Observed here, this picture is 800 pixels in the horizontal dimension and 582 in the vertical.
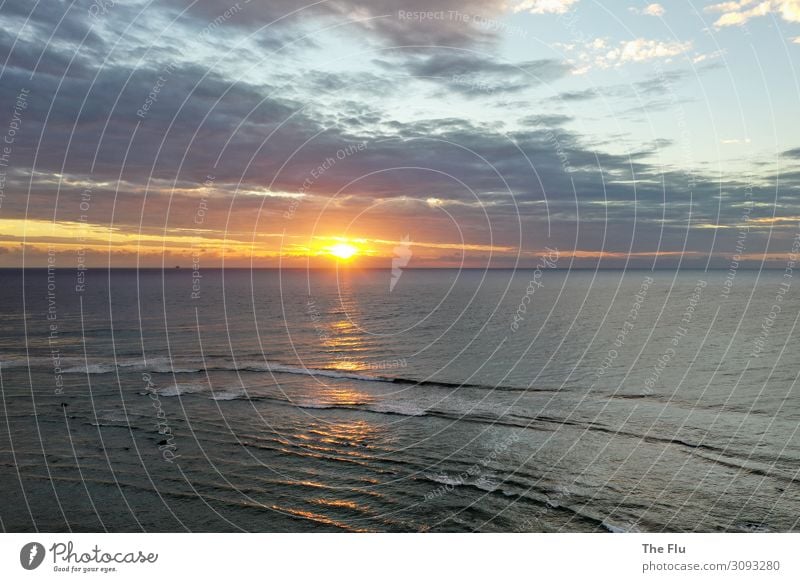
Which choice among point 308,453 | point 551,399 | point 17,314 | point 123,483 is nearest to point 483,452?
point 308,453

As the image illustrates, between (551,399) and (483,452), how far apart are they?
14951 millimetres

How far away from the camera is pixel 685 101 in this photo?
26609 millimetres

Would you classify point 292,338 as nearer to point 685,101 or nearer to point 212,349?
point 212,349
